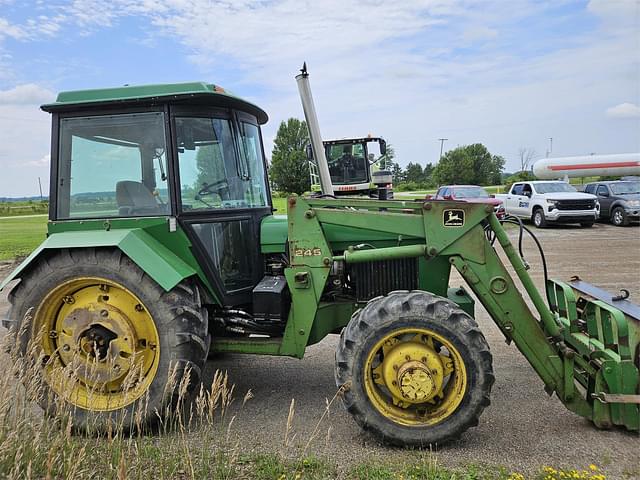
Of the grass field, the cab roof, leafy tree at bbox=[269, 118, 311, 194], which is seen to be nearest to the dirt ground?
the cab roof

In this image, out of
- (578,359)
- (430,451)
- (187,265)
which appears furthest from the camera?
(187,265)

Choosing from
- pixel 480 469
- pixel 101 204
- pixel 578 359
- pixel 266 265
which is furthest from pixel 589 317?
pixel 101 204

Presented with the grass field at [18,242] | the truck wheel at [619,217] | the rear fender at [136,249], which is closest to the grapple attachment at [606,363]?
the rear fender at [136,249]

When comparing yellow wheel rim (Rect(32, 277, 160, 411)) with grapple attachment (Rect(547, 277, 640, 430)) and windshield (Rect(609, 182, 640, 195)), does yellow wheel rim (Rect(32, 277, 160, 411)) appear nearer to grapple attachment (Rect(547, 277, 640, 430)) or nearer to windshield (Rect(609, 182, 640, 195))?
grapple attachment (Rect(547, 277, 640, 430))

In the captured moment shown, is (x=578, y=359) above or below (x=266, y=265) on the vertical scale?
below

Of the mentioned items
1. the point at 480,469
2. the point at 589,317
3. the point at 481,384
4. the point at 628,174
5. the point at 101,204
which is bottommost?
the point at 480,469

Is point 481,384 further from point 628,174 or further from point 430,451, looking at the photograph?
point 628,174

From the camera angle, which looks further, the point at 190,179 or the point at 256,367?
the point at 256,367

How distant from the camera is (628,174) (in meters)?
31.4

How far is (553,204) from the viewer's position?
17469 mm

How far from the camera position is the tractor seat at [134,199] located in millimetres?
→ 3785

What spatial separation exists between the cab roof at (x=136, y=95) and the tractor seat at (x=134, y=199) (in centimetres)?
60

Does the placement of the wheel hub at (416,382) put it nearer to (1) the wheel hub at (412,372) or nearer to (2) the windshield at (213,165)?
(1) the wheel hub at (412,372)

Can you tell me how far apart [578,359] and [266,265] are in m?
2.47
